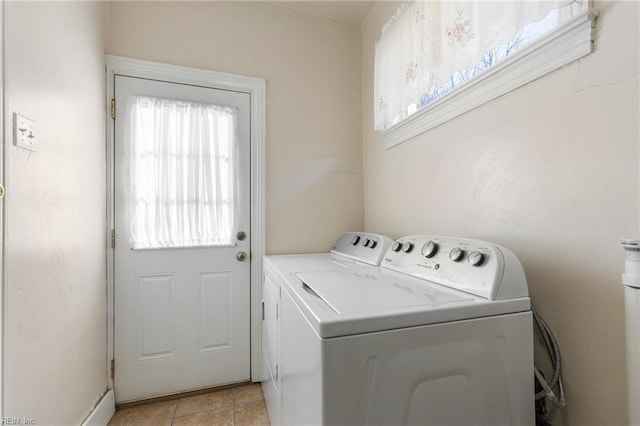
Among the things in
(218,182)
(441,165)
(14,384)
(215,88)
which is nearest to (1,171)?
(14,384)

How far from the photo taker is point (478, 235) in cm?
119

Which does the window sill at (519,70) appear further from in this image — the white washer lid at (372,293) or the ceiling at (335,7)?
the ceiling at (335,7)

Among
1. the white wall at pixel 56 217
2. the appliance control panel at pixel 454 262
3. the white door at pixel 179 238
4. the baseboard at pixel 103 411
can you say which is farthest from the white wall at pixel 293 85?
the baseboard at pixel 103 411

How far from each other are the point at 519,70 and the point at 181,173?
1.80 m

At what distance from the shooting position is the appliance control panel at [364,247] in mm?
1473

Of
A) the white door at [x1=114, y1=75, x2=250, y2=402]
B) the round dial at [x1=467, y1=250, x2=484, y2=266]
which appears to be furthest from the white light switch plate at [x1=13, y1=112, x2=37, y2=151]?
the round dial at [x1=467, y1=250, x2=484, y2=266]

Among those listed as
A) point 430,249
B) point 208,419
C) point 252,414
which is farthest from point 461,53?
point 208,419

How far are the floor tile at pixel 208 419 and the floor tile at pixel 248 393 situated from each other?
10 centimetres

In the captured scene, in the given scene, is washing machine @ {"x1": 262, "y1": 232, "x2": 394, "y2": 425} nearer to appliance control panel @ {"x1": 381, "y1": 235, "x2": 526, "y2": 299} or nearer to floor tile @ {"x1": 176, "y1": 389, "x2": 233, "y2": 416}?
appliance control panel @ {"x1": 381, "y1": 235, "x2": 526, "y2": 299}

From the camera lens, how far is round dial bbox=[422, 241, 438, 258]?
3.59 ft

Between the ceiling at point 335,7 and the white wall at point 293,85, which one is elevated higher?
the ceiling at point 335,7

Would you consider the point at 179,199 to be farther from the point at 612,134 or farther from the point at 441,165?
the point at 612,134

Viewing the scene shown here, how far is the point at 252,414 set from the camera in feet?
5.51

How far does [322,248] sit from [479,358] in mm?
1390
